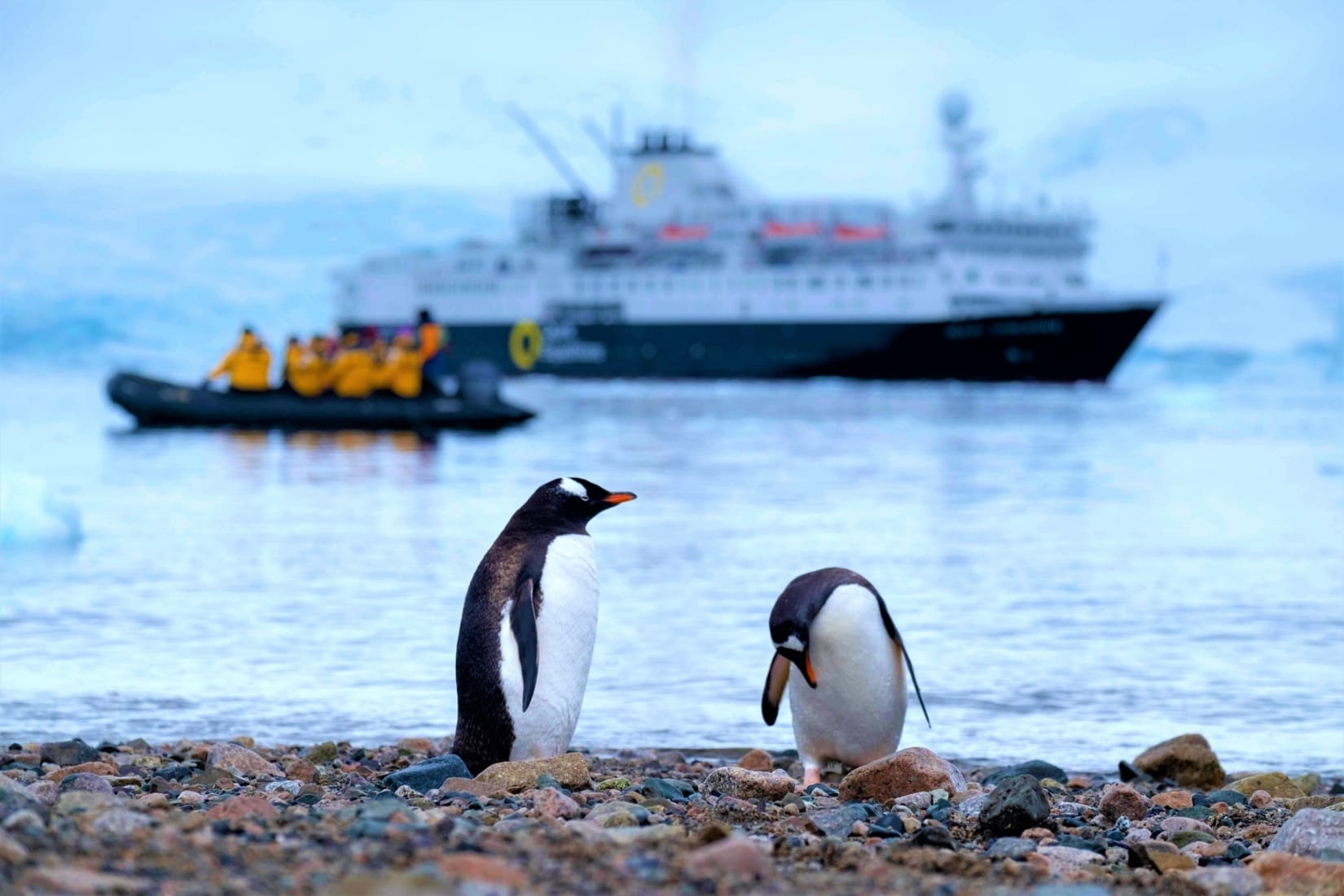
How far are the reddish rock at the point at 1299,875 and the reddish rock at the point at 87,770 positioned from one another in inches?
88.8

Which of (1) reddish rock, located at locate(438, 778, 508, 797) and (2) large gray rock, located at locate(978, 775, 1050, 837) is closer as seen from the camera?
(2) large gray rock, located at locate(978, 775, 1050, 837)

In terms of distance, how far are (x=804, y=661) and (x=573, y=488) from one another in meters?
0.67

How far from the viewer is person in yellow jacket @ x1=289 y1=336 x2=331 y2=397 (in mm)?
22953

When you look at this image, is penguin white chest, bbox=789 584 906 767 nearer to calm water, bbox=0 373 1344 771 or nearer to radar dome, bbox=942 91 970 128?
calm water, bbox=0 373 1344 771

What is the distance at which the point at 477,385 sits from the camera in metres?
22.3

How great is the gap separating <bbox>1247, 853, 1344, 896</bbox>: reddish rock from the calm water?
1.95 metres

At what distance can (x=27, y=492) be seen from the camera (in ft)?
32.9

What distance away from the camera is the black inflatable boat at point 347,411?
834 inches

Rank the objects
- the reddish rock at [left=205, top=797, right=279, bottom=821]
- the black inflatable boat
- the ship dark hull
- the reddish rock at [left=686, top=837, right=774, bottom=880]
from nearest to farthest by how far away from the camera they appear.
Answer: the reddish rock at [left=686, top=837, right=774, bottom=880], the reddish rock at [left=205, top=797, right=279, bottom=821], the black inflatable boat, the ship dark hull

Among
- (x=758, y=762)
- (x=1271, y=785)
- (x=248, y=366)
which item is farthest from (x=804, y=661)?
(x=248, y=366)

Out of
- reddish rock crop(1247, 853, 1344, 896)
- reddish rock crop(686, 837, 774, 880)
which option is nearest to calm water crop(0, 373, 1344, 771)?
reddish rock crop(1247, 853, 1344, 896)

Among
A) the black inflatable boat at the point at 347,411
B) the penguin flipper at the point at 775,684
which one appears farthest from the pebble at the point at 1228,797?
the black inflatable boat at the point at 347,411

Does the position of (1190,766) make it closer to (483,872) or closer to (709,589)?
(483,872)

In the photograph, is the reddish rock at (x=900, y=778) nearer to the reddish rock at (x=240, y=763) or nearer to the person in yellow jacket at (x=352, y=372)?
the reddish rock at (x=240, y=763)
